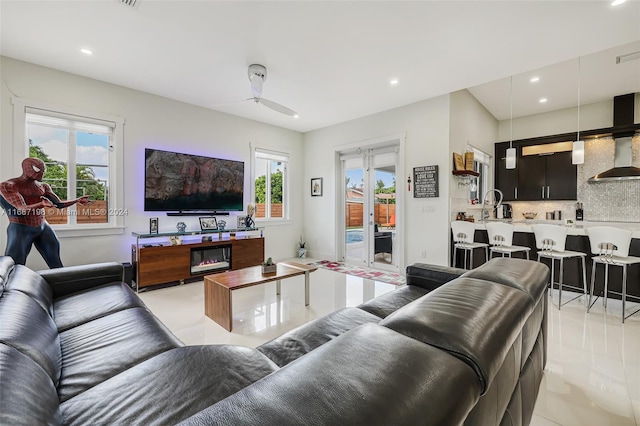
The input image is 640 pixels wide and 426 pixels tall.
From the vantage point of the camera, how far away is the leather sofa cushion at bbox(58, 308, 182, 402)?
1.19 meters

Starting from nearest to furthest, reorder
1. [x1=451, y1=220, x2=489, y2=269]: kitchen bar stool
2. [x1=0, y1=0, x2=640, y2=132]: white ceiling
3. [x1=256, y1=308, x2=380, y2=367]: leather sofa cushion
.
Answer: [x1=256, y1=308, x2=380, y2=367]: leather sofa cushion
[x1=0, y1=0, x2=640, y2=132]: white ceiling
[x1=451, y1=220, x2=489, y2=269]: kitchen bar stool

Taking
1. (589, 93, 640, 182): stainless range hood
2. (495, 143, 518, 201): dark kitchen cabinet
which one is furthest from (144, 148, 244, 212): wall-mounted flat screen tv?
A: (589, 93, 640, 182): stainless range hood

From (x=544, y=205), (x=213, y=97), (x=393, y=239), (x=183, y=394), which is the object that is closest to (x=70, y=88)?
(x=213, y=97)

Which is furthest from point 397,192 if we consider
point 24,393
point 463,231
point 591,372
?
point 24,393

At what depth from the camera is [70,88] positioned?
11.9ft

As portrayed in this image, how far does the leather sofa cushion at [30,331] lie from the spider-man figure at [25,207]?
6.47 feet

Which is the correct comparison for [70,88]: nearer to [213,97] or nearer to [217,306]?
[213,97]

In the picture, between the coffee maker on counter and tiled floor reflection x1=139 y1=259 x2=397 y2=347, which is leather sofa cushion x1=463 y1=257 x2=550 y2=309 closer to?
tiled floor reflection x1=139 y1=259 x2=397 y2=347

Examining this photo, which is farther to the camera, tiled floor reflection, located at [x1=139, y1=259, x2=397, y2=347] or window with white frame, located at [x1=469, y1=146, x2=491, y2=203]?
window with white frame, located at [x1=469, y1=146, x2=491, y2=203]

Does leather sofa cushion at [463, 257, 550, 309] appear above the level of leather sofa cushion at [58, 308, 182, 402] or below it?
above

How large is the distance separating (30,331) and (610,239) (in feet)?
15.6

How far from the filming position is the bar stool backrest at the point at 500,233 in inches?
147

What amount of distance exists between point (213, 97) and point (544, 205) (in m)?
6.98

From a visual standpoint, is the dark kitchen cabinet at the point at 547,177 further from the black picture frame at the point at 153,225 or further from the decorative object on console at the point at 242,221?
the black picture frame at the point at 153,225
